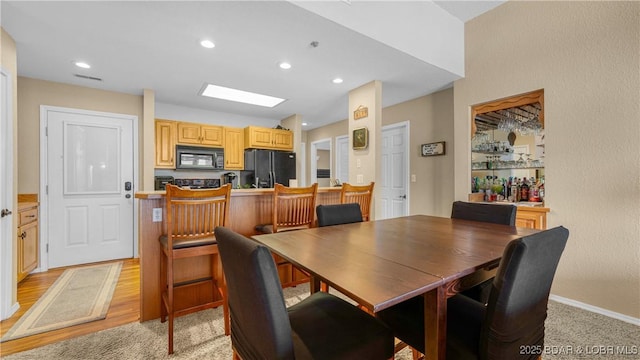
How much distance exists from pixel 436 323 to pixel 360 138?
112 inches

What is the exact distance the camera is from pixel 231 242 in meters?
0.85

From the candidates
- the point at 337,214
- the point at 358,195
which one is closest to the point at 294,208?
the point at 337,214

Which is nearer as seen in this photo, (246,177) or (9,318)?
(9,318)

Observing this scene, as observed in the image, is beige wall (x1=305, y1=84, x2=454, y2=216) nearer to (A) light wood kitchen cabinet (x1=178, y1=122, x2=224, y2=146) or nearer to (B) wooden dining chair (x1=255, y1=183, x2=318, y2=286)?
(B) wooden dining chair (x1=255, y1=183, x2=318, y2=286)

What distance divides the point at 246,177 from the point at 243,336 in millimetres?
4343

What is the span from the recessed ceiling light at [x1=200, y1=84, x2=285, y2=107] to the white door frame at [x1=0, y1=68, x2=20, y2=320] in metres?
1.85

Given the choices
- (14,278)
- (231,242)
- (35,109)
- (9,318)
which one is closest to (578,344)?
(231,242)

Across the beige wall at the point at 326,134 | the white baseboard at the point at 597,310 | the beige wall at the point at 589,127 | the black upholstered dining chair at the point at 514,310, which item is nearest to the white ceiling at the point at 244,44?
the beige wall at the point at 589,127

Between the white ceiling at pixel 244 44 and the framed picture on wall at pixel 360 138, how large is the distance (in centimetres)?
62

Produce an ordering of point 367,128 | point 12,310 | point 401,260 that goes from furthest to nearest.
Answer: point 367,128 → point 12,310 → point 401,260

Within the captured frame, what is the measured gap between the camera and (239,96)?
4121 mm

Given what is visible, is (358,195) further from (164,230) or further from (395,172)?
(395,172)

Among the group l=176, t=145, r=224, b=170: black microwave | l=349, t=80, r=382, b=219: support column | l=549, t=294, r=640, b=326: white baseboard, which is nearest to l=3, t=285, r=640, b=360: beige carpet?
l=549, t=294, r=640, b=326: white baseboard

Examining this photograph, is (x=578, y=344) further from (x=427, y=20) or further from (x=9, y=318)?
(x=9, y=318)
